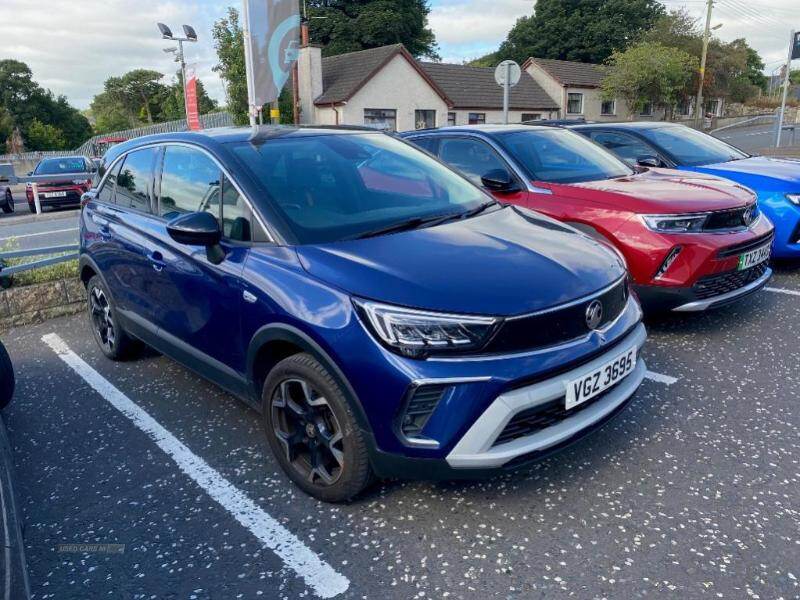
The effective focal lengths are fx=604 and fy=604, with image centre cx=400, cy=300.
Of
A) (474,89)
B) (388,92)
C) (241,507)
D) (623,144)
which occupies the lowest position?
(241,507)

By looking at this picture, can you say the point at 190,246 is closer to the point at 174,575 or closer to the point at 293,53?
the point at 174,575

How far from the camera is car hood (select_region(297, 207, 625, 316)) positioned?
239cm

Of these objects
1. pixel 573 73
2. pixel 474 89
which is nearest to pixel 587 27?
pixel 573 73

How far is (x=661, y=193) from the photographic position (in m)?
4.60

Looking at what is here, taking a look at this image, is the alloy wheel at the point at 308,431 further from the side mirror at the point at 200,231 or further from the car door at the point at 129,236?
the car door at the point at 129,236

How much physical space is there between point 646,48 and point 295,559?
1754 inches

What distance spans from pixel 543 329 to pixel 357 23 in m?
46.3

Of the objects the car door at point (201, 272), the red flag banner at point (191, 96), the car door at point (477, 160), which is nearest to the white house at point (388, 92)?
the red flag banner at point (191, 96)

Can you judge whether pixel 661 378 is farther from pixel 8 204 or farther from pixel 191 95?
pixel 8 204

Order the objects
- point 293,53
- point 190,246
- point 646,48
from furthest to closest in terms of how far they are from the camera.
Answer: point 646,48 → point 293,53 → point 190,246

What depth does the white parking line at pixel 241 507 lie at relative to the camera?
233 cm

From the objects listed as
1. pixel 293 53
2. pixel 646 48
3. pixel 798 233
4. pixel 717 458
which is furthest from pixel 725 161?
pixel 646 48

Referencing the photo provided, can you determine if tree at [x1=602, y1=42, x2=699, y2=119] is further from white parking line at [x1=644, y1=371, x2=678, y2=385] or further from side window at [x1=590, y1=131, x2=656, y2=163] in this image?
white parking line at [x1=644, y1=371, x2=678, y2=385]

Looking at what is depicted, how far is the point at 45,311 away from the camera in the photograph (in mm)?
6020
